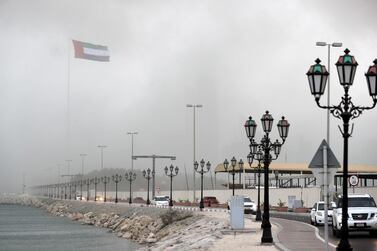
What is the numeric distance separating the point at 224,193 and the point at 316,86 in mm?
92134

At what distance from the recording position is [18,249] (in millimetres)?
65188

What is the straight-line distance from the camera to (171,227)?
2498 inches

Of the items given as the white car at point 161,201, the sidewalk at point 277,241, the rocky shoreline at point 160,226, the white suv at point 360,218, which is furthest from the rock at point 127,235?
the white suv at point 360,218

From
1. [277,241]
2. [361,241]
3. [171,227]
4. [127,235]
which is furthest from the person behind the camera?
[127,235]

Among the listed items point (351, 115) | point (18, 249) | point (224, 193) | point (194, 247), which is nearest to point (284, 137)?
point (194, 247)

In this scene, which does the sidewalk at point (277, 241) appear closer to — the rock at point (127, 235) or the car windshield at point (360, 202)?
the car windshield at point (360, 202)

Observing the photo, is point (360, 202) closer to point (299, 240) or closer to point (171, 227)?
point (299, 240)

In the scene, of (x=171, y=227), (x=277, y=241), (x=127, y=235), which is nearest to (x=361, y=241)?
(x=277, y=241)

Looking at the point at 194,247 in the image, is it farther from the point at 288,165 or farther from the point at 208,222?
the point at 288,165

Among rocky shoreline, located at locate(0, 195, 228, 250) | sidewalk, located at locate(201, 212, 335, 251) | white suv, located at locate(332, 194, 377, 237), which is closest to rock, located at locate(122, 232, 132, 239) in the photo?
rocky shoreline, located at locate(0, 195, 228, 250)

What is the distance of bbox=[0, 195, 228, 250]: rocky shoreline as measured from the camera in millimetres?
39131

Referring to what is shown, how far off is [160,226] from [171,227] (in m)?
5.12

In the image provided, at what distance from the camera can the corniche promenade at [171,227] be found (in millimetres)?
32875

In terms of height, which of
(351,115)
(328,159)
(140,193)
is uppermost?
(351,115)
